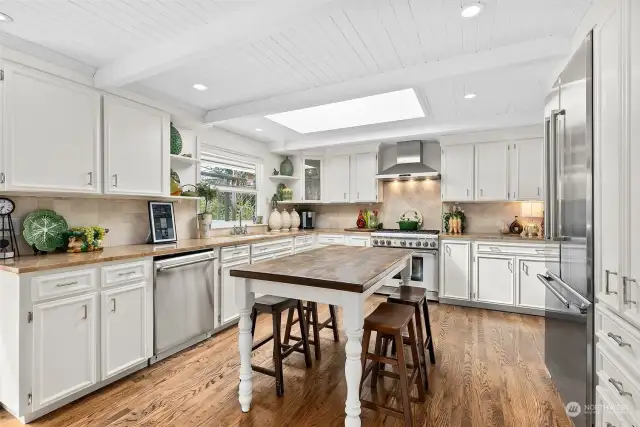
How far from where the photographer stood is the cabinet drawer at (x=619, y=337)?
3.76 feet

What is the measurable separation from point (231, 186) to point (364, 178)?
6.97 feet

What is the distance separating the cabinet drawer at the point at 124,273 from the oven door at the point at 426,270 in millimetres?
3110

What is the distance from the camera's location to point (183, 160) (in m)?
3.54

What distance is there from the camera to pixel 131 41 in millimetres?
2215

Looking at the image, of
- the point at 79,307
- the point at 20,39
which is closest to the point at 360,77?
the point at 20,39

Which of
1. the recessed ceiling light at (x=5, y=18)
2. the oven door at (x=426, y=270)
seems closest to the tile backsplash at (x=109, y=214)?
the recessed ceiling light at (x=5, y=18)

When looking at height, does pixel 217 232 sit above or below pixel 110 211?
below

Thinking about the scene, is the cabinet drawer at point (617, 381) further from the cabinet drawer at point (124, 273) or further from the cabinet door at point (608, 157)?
the cabinet drawer at point (124, 273)

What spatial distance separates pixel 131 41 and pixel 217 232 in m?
2.49

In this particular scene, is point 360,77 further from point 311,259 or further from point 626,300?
point 626,300

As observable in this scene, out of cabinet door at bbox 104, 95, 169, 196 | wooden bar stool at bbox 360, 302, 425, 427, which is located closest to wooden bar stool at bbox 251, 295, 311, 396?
wooden bar stool at bbox 360, 302, 425, 427

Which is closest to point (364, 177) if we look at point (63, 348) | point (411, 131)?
point (411, 131)

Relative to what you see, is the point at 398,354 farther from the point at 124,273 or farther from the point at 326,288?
the point at 124,273

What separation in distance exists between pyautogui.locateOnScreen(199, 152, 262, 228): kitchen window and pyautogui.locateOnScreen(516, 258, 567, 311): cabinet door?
3.80 meters
